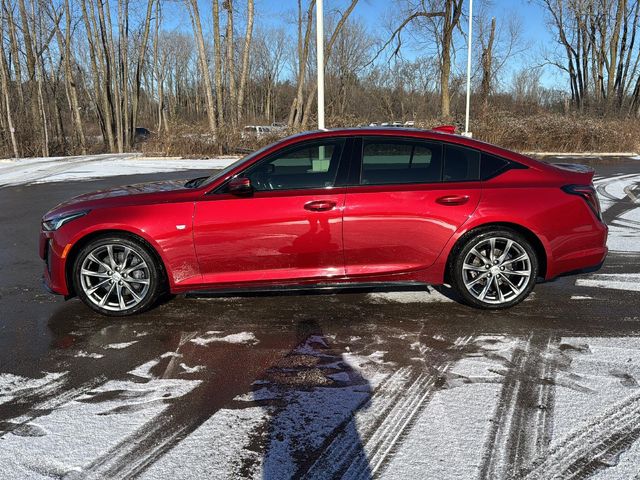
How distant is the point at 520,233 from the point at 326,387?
2.36m

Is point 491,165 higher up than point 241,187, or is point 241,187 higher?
point 491,165

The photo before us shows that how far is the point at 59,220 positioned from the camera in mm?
4520

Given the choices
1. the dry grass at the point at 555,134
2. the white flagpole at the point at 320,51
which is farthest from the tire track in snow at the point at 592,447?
the dry grass at the point at 555,134

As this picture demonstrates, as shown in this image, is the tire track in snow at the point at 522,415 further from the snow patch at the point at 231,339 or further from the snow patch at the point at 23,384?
the snow patch at the point at 23,384

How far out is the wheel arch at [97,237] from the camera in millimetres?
4426

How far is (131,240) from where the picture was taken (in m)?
4.43

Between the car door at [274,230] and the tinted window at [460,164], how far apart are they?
974 mm

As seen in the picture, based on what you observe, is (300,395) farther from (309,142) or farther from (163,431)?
(309,142)

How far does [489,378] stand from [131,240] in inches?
121

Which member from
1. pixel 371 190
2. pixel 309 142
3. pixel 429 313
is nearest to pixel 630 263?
pixel 429 313

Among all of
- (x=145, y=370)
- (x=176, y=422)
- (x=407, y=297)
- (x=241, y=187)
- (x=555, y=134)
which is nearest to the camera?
(x=176, y=422)

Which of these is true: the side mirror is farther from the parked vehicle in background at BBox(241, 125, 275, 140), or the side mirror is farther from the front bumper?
the parked vehicle in background at BBox(241, 125, 275, 140)

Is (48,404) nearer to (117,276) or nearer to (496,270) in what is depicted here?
(117,276)

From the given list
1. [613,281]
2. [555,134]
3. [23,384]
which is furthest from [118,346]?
[555,134]
